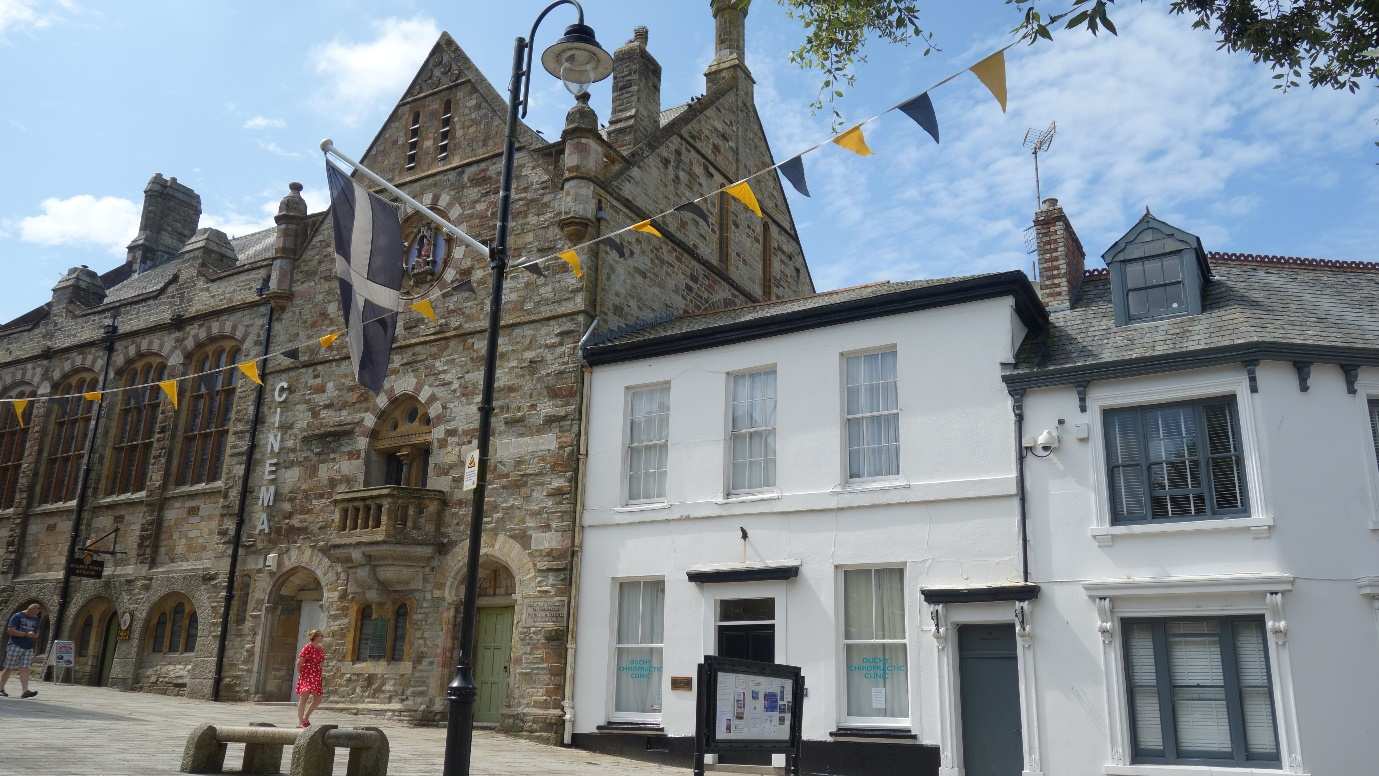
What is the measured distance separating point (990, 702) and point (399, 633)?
35.2ft

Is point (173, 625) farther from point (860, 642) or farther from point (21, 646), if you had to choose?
point (860, 642)

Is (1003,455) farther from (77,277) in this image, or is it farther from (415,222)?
(77,277)

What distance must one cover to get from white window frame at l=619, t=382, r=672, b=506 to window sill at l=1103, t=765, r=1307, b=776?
7.66 m

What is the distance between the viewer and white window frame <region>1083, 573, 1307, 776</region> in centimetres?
1237

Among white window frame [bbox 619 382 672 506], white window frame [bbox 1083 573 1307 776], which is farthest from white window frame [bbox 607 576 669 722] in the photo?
white window frame [bbox 1083 573 1307 776]

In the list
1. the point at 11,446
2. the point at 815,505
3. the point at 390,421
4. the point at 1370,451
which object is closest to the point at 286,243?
the point at 390,421

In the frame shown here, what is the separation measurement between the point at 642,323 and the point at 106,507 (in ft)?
49.5

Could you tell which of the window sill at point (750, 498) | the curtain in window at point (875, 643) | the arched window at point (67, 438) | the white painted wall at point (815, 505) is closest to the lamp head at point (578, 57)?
the white painted wall at point (815, 505)

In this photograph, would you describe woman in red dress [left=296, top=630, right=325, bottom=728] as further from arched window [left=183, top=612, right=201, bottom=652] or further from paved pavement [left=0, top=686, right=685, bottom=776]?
arched window [left=183, top=612, right=201, bottom=652]


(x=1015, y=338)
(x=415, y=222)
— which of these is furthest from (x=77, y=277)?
(x=1015, y=338)

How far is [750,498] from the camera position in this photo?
54.5 feet

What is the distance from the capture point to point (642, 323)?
20.9 metres

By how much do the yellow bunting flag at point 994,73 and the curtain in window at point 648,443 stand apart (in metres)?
8.60

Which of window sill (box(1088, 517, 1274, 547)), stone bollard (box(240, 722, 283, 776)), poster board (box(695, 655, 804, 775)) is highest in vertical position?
window sill (box(1088, 517, 1274, 547))
